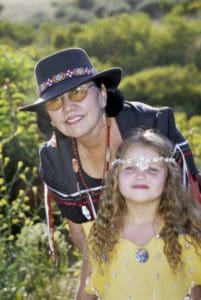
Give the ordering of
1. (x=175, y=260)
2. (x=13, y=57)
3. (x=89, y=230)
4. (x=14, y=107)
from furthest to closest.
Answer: (x=13, y=57)
(x=14, y=107)
(x=89, y=230)
(x=175, y=260)

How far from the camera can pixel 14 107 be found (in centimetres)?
512

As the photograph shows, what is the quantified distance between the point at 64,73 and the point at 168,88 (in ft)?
32.9

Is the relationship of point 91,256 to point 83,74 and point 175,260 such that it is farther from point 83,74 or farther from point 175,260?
point 83,74

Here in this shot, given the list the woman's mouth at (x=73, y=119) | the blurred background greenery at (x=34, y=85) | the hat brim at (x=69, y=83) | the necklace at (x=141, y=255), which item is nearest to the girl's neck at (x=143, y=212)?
the necklace at (x=141, y=255)

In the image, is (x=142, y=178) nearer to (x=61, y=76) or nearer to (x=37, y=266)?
(x=61, y=76)

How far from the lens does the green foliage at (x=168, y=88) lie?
1244 cm

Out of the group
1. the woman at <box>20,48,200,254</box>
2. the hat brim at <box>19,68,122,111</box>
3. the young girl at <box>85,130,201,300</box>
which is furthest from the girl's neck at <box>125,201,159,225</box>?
the hat brim at <box>19,68,122,111</box>

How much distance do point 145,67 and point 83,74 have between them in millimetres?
12547

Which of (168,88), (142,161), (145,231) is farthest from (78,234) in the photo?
(168,88)

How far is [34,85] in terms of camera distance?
5645mm

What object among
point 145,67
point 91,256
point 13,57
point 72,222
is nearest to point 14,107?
point 13,57

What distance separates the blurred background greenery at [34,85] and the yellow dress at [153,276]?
1249 millimetres

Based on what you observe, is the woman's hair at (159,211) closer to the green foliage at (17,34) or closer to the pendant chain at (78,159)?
the pendant chain at (78,159)

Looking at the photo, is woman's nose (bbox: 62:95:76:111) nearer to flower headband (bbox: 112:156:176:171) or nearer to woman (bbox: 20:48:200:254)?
woman (bbox: 20:48:200:254)
